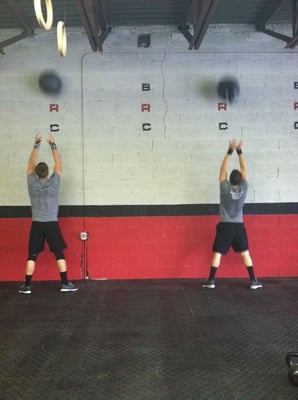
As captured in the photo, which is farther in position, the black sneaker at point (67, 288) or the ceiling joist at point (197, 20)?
the black sneaker at point (67, 288)

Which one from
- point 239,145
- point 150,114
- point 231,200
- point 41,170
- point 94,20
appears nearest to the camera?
point 94,20

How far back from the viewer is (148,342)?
3.47 metres

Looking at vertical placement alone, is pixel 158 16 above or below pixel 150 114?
above

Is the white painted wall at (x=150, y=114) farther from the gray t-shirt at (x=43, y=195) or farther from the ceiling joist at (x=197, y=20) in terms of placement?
the gray t-shirt at (x=43, y=195)

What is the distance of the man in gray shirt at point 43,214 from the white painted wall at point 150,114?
1.99ft

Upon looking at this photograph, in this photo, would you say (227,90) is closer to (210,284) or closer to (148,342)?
(210,284)

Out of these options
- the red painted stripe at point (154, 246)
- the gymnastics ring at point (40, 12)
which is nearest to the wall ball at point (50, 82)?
the red painted stripe at point (154, 246)

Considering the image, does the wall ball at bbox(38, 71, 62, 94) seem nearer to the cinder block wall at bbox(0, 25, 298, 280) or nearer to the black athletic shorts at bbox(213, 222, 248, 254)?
the cinder block wall at bbox(0, 25, 298, 280)

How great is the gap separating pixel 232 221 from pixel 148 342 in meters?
2.30

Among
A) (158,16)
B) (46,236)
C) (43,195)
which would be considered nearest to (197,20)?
(158,16)

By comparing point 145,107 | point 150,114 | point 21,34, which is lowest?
point 150,114

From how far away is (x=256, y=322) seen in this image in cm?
396

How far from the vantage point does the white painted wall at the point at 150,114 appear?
5.73 meters

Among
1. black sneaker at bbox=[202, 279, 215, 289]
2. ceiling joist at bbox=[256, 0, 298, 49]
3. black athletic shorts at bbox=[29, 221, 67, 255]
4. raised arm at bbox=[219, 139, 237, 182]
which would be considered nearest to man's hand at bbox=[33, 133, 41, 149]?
black athletic shorts at bbox=[29, 221, 67, 255]
